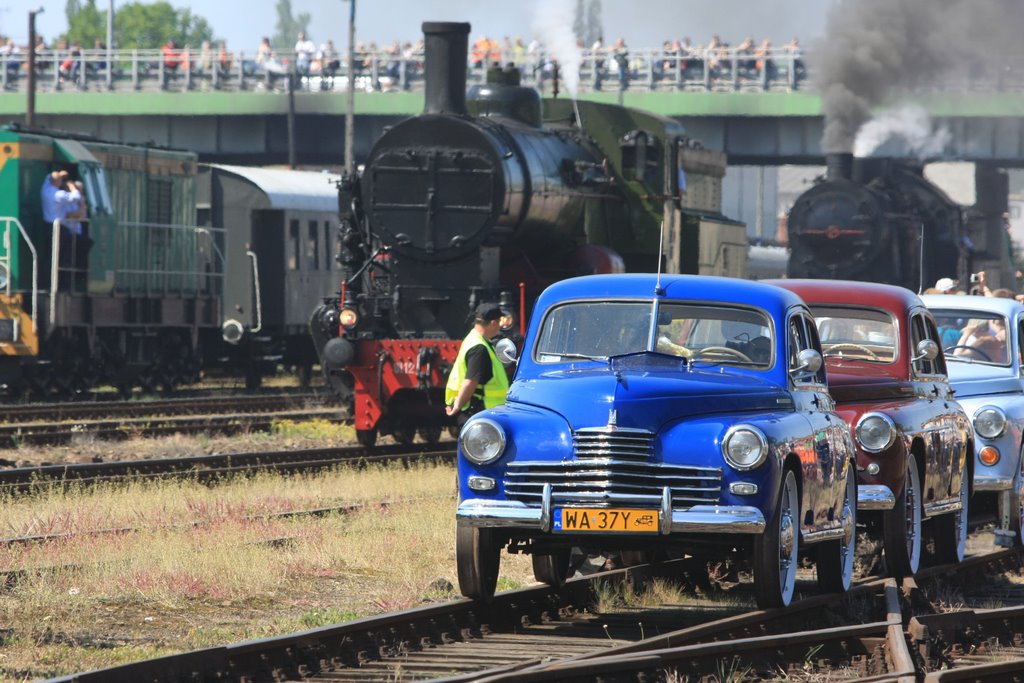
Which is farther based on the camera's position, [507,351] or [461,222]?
[461,222]

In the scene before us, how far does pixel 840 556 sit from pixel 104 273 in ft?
62.9

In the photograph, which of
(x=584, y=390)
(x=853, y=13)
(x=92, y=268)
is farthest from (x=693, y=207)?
(x=853, y=13)

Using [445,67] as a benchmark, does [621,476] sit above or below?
below

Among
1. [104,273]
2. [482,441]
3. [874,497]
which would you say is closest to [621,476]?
[482,441]

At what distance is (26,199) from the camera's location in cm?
2669

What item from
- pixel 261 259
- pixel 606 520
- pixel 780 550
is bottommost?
pixel 780 550

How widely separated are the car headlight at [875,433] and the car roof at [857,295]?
121 cm

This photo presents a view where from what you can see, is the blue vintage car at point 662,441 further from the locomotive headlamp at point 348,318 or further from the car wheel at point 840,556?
the locomotive headlamp at point 348,318

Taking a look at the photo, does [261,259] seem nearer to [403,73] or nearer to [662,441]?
[403,73]

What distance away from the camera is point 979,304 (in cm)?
1486


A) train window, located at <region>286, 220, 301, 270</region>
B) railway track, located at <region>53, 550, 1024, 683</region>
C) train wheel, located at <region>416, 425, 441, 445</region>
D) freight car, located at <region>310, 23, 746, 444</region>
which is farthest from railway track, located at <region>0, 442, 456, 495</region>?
train window, located at <region>286, 220, 301, 270</region>

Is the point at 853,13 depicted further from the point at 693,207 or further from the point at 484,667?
the point at 484,667

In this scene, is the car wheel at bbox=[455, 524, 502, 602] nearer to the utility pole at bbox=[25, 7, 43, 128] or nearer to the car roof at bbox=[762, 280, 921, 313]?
the car roof at bbox=[762, 280, 921, 313]

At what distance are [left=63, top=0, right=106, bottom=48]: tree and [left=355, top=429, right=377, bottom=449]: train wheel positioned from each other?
13487cm
